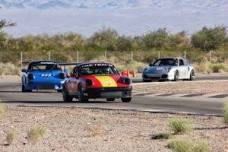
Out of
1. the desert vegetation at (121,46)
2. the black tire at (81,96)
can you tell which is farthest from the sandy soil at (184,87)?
the desert vegetation at (121,46)

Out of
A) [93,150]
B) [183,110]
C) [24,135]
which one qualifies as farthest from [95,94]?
[93,150]

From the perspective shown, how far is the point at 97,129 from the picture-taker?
19.6 meters

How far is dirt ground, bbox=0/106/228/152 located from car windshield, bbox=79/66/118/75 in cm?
377

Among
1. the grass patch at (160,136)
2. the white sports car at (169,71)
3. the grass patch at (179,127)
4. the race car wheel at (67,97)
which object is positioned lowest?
the grass patch at (160,136)

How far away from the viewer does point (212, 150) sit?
1598 centimetres

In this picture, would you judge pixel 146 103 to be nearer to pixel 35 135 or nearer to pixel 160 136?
pixel 160 136

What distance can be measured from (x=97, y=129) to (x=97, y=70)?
11070 millimetres

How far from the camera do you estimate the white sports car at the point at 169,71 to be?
47594 mm

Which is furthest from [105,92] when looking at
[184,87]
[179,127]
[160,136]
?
[184,87]

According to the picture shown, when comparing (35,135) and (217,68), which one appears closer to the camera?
(35,135)

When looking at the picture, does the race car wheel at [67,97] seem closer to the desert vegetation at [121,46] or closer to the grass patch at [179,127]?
the grass patch at [179,127]

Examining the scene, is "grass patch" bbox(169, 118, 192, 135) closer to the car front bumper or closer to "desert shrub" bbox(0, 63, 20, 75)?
the car front bumper

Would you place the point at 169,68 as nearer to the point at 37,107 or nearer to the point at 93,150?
the point at 37,107

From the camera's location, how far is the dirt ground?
55.4 ft
